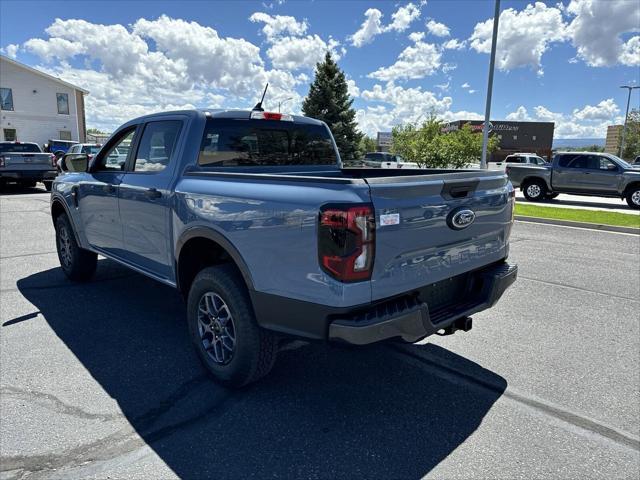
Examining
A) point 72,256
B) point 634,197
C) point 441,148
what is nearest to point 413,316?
point 72,256

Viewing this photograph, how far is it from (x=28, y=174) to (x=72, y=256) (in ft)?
42.3

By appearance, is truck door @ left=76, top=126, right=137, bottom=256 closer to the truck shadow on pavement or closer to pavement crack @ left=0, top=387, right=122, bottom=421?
the truck shadow on pavement

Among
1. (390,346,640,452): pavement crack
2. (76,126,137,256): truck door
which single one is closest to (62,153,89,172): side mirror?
(76,126,137,256): truck door

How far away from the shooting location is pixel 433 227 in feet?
8.75

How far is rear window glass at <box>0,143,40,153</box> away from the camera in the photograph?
53.2 feet

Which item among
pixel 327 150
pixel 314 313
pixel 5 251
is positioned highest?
pixel 327 150

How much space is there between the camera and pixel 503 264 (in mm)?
3482

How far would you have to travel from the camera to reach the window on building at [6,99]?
113 feet

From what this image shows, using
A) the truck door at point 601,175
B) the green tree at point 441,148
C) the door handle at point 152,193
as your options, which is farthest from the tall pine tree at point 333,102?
the door handle at point 152,193

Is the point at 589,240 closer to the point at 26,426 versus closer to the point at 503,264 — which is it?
the point at 503,264

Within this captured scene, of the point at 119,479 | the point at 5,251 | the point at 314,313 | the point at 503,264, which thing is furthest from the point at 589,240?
the point at 5,251

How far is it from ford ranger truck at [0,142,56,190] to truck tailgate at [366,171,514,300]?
56.1 feet

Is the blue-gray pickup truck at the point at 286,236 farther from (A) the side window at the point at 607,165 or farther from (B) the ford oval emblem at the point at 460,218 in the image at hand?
(A) the side window at the point at 607,165

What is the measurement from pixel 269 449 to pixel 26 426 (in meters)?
1.50
